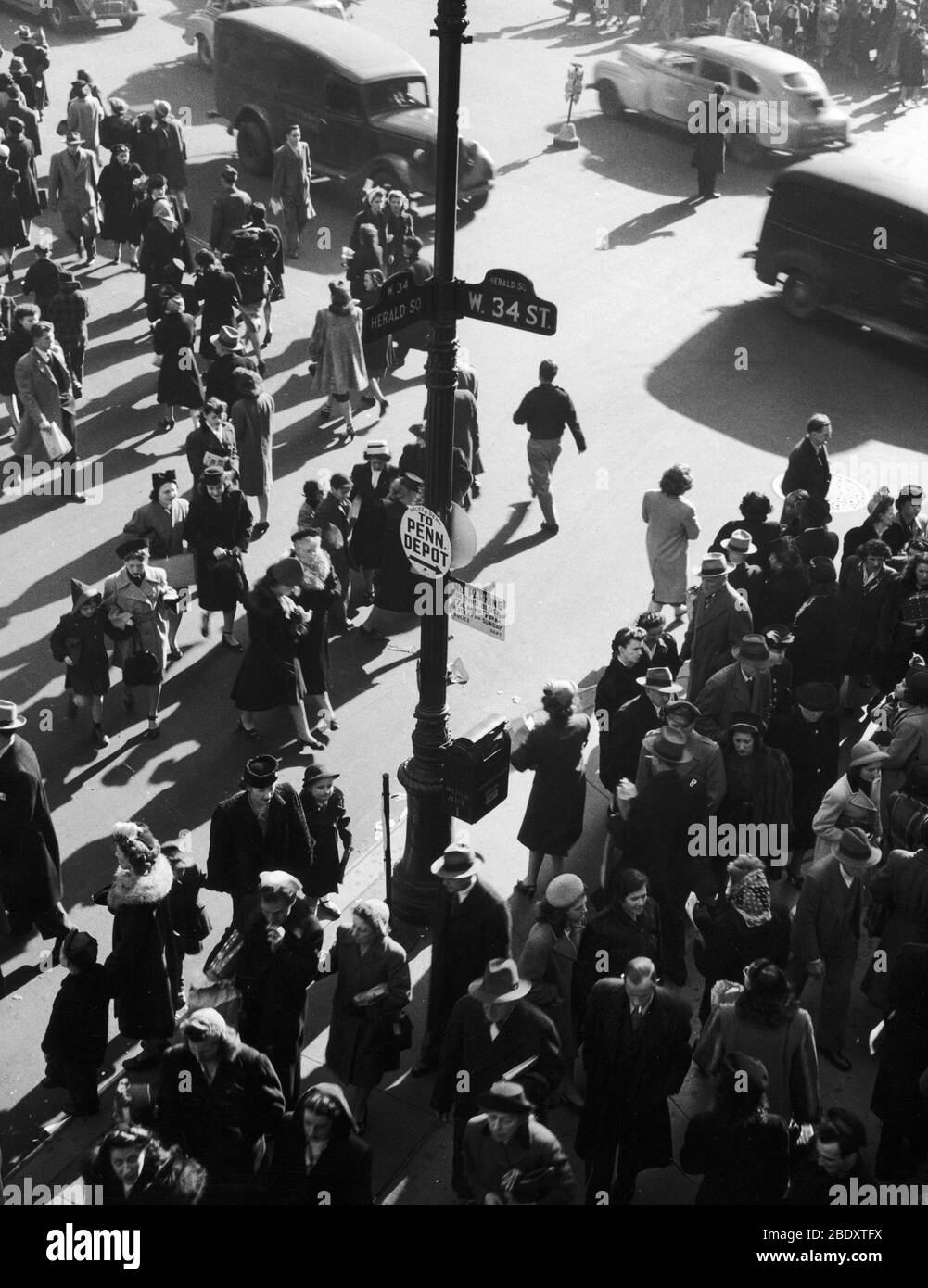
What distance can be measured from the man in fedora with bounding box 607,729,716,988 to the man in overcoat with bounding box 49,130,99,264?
41.0ft

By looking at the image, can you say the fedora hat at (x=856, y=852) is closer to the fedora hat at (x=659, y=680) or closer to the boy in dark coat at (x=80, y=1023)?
the fedora hat at (x=659, y=680)

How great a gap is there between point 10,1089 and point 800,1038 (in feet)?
13.8

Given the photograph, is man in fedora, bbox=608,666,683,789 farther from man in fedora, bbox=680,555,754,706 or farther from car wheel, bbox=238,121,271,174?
car wheel, bbox=238,121,271,174

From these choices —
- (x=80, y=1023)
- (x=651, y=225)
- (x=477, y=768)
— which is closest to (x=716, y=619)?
(x=477, y=768)

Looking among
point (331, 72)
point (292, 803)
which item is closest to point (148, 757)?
point (292, 803)

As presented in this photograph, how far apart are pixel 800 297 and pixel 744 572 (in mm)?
8676

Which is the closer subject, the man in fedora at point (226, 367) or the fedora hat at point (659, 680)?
the fedora hat at point (659, 680)

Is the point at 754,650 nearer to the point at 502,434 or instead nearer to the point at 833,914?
the point at 833,914

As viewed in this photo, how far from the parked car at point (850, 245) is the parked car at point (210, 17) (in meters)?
9.89

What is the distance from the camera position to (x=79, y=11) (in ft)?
89.6

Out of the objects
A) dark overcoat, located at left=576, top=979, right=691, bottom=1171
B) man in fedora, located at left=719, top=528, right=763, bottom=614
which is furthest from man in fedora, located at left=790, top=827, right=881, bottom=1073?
man in fedora, located at left=719, top=528, right=763, bottom=614

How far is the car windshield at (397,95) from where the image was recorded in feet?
69.7

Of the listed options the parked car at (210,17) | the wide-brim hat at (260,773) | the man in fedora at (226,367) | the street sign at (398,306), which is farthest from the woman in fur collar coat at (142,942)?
the parked car at (210,17)
